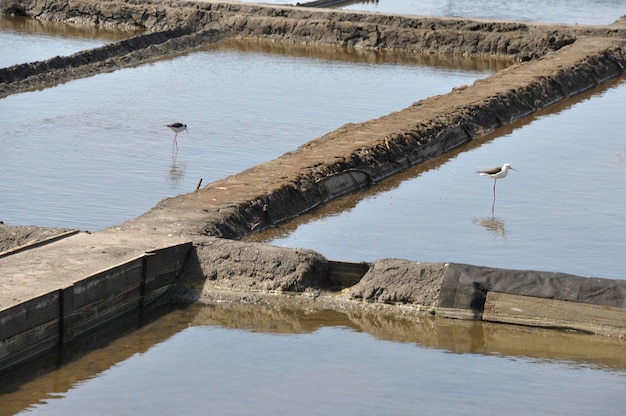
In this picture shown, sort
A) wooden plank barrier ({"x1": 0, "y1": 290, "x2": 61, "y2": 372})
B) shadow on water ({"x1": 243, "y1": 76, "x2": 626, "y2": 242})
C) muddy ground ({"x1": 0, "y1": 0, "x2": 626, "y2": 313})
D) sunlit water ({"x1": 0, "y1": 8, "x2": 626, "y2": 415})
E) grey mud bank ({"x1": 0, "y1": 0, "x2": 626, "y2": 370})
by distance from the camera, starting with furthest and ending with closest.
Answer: shadow on water ({"x1": 243, "y1": 76, "x2": 626, "y2": 242}) < muddy ground ({"x1": 0, "y1": 0, "x2": 626, "y2": 313}) < grey mud bank ({"x1": 0, "y1": 0, "x2": 626, "y2": 370}) < wooden plank barrier ({"x1": 0, "y1": 290, "x2": 61, "y2": 372}) < sunlit water ({"x1": 0, "y1": 8, "x2": 626, "y2": 415})

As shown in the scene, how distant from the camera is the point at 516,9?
124 feet

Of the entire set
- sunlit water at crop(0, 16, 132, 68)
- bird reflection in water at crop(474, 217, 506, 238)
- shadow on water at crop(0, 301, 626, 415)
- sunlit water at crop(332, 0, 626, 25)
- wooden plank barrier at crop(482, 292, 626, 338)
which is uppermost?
sunlit water at crop(332, 0, 626, 25)

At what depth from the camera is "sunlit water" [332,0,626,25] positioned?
35.1 metres

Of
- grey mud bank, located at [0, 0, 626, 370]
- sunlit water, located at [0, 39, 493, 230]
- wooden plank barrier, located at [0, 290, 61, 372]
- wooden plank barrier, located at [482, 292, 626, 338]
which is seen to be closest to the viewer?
wooden plank barrier, located at [0, 290, 61, 372]

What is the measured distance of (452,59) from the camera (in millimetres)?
26922

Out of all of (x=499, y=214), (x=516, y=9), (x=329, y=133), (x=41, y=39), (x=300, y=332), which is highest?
(x=516, y=9)

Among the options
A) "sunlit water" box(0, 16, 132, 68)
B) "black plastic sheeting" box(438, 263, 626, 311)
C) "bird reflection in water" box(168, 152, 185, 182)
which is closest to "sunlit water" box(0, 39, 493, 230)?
"bird reflection in water" box(168, 152, 185, 182)

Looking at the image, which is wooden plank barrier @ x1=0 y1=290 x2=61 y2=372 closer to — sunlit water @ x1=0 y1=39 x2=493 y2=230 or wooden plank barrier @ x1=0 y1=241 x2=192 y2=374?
wooden plank barrier @ x1=0 y1=241 x2=192 y2=374

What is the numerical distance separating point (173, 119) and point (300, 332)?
8.74 metres

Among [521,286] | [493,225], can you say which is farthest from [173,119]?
[521,286]

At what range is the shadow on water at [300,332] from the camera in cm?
914

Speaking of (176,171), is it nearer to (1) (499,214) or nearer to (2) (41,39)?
(1) (499,214)

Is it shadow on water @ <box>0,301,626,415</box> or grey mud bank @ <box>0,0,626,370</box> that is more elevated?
grey mud bank @ <box>0,0,626,370</box>

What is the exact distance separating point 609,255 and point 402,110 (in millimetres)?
7362
